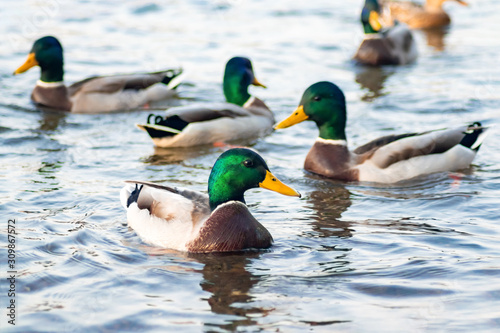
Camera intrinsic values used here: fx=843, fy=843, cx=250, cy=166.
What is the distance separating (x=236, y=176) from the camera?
20.7 feet

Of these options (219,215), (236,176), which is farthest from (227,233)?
(236,176)

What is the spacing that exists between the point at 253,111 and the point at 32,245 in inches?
183

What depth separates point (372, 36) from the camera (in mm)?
14586

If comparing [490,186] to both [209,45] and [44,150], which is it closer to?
[44,150]

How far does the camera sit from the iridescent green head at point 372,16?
1450cm

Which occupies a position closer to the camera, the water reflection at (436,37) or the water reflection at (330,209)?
the water reflection at (330,209)

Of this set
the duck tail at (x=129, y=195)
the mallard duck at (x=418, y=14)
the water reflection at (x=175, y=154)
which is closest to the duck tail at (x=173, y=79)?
the water reflection at (x=175, y=154)

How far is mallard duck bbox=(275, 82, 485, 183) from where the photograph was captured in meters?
8.37

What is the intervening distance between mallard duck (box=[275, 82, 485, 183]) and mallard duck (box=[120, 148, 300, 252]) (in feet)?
7.21

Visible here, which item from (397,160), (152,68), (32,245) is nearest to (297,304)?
(32,245)

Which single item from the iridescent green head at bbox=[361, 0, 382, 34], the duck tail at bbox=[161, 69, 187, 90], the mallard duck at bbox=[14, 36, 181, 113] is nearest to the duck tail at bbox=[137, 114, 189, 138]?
the mallard duck at bbox=[14, 36, 181, 113]

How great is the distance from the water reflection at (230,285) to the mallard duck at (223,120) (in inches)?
143

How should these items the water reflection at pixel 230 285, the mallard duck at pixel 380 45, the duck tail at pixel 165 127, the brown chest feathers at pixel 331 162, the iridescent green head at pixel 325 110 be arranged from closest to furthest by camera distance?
1. the water reflection at pixel 230 285
2. the brown chest feathers at pixel 331 162
3. the iridescent green head at pixel 325 110
4. the duck tail at pixel 165 127
5. the mallard duck at pixel 380 45

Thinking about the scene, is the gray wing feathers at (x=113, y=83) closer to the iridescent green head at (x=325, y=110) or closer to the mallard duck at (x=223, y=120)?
the mallard duck at (x=223, y=120)
